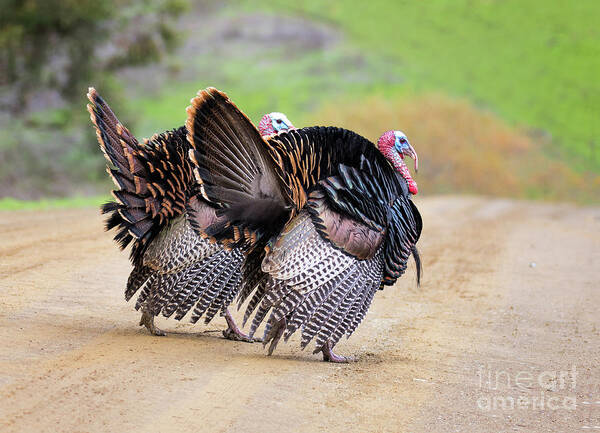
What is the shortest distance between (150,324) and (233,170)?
4.88 ft

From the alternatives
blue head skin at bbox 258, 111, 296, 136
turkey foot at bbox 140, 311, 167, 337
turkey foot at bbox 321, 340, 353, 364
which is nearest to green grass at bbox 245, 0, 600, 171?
blue head skin at bbox 258, 111, 296, 136

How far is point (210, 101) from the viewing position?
490cm

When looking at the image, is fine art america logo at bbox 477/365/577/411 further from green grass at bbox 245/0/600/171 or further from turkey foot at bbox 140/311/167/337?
green grass at bbox 245/0/600/171

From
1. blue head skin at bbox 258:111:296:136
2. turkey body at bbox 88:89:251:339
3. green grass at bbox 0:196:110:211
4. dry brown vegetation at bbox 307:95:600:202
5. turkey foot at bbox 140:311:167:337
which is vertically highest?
blue head skin at bbox 258:111:296:136

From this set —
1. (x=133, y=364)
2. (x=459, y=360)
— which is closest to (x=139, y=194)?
(x=133, y=364)

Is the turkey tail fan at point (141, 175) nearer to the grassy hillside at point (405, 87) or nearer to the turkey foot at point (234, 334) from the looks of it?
the turkey foot at point (234, 334)

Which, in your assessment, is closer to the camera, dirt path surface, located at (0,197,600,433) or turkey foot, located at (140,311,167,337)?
dirt path surface, located at (0,197,600,433)

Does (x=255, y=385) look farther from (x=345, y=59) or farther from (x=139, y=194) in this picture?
(x=345, y=59)

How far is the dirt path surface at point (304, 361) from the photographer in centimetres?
408

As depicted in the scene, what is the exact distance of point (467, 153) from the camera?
22312 millimetres

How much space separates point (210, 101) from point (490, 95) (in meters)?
23.1

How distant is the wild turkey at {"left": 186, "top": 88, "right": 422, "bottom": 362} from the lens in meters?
5.02

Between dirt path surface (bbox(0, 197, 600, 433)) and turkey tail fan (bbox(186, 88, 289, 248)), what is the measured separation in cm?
93

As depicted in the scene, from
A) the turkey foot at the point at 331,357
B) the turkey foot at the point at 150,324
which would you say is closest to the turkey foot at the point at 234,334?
the turkey foot at the point at 150,324
